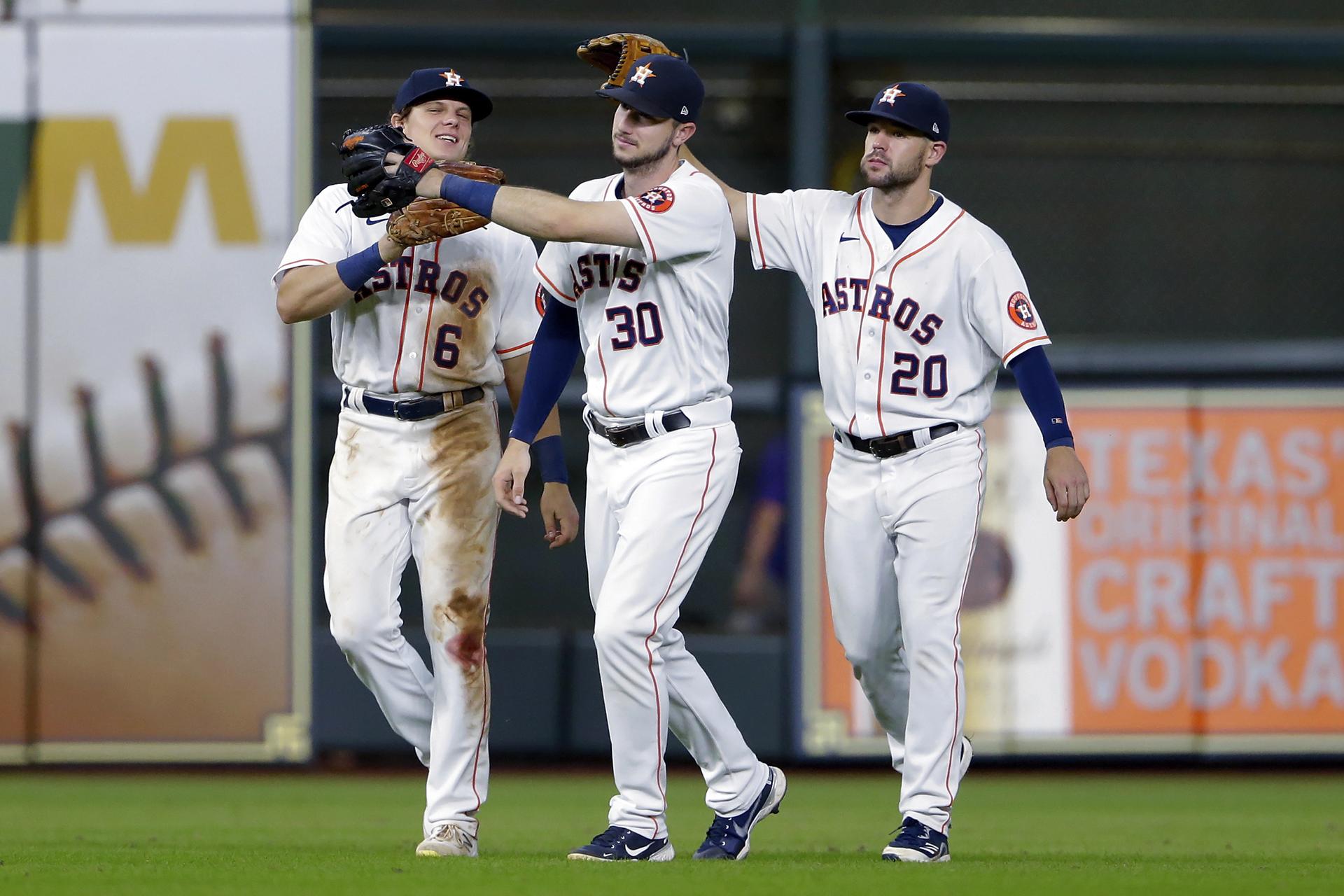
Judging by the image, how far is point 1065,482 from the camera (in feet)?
14.1

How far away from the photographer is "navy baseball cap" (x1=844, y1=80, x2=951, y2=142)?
14.6 feet

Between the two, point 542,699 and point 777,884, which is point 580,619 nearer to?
point 542,699

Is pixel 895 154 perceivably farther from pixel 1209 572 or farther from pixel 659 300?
pixel 1209 572

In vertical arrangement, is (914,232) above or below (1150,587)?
Result: above

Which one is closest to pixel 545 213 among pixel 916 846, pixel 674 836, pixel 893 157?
pixel 893 157

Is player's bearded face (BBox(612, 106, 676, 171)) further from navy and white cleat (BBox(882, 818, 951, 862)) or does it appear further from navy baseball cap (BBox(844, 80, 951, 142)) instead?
navy and white cleat (BBox(882, 818, 951, 862))

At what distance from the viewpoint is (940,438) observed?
4.47 metres

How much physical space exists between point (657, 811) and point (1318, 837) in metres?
2.42

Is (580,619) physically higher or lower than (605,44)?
lower

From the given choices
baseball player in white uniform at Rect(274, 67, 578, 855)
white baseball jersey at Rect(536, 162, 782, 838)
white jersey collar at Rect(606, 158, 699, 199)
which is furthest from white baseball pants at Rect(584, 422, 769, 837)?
white jersey collar at Rect(606, 158, 699, 199)

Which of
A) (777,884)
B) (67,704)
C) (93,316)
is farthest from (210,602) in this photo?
(777,884)

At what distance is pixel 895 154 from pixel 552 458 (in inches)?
44.1

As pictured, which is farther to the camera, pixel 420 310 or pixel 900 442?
pixel 420 310

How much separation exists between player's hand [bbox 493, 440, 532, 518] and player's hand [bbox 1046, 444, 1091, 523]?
121 centimetres
